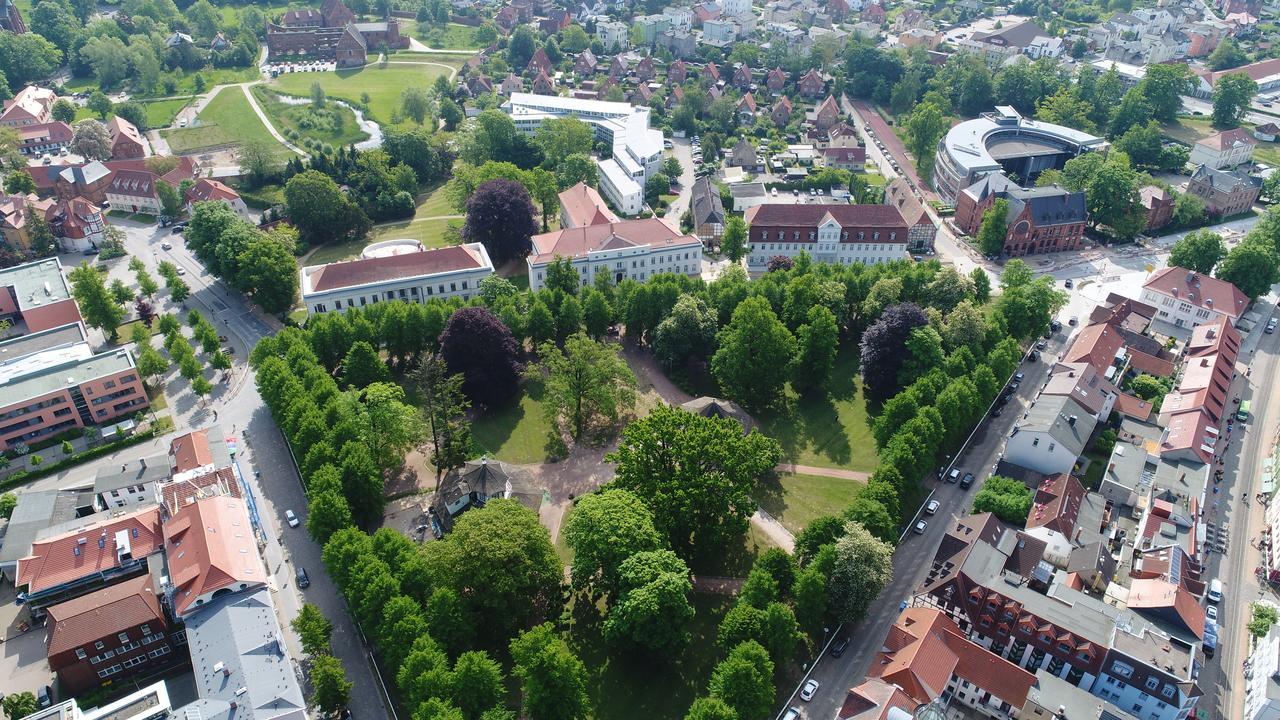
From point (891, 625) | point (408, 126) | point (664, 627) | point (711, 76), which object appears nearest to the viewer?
point (664, 627)

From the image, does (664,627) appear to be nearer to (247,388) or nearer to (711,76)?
(247,388)

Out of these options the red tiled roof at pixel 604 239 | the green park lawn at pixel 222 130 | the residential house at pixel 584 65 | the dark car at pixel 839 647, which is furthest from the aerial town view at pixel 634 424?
the residential house at pixel 584 65

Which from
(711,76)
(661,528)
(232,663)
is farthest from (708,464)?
(711,76)

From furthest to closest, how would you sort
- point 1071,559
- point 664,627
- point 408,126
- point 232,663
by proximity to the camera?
point 408,126 → point 1071,559 → point 664,627 → point 232,663

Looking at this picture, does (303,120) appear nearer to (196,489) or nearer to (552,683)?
(196,489)

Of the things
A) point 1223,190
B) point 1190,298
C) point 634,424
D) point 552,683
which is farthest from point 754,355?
point 1223,190

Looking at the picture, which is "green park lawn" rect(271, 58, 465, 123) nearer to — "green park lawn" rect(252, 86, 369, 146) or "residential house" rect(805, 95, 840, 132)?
"green park lawn" rect(252, 86, 369, 146)

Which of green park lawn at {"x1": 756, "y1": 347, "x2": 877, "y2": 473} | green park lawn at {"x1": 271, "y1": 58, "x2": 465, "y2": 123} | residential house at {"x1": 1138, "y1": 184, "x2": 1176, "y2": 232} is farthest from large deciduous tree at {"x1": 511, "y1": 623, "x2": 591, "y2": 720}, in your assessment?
green park lawn at {"x1": 271, "y1": 58, "x2": 465, "y2": 123}
